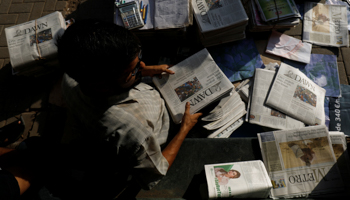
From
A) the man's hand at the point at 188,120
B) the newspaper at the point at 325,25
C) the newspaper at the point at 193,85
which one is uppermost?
the newspaper at the point at 325,25

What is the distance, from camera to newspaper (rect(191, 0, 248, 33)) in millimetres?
2084

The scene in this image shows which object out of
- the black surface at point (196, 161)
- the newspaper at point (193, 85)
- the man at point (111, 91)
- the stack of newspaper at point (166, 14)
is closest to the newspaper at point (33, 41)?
the stack of newspaper at point (166, 14)

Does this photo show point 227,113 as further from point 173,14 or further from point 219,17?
point 173,14

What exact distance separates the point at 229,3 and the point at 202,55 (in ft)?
2.12

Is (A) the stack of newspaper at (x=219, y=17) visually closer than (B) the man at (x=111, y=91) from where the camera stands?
No

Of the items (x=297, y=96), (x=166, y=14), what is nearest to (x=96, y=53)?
(x=166, y=14)

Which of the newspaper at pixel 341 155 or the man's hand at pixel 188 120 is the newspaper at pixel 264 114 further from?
the man's hand at pixel 188 120

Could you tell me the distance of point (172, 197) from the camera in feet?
5.16

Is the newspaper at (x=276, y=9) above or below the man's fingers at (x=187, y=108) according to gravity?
above

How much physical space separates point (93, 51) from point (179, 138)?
95 cm

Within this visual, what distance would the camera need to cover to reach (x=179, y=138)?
1610mm

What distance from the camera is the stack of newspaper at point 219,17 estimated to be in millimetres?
2090

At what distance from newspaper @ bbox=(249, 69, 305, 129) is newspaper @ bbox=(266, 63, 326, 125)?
0.05 m

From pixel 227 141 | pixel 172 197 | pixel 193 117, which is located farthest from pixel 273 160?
pixel 172 197
